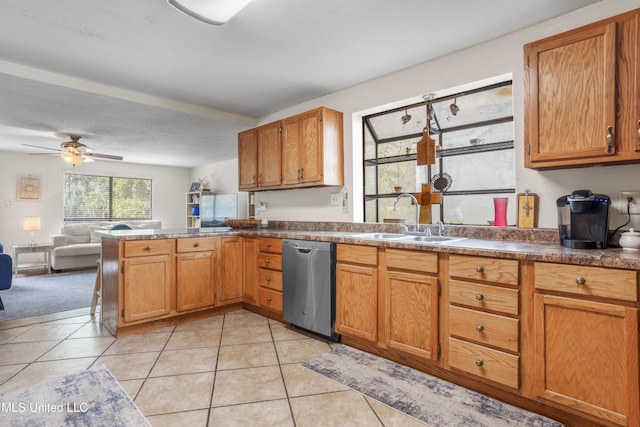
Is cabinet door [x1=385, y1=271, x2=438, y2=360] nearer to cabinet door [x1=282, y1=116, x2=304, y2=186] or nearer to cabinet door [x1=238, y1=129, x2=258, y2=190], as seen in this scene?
cabinet door [x1=282, y1=116, x2=304, y2=186]

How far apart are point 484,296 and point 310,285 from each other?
1.35 m

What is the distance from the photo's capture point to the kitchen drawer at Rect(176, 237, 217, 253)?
309 centimetres

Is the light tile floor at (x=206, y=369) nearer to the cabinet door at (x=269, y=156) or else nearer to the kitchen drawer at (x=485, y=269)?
the kitchen drawer at (x=485, y=269)

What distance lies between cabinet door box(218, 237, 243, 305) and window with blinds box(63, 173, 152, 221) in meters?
5.62

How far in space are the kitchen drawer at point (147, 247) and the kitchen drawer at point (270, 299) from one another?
3.12ft

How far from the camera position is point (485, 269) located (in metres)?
1.83

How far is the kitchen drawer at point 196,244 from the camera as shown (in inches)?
122

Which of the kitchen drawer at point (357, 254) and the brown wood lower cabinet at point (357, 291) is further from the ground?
the kitchen drawer at point (357, 254)

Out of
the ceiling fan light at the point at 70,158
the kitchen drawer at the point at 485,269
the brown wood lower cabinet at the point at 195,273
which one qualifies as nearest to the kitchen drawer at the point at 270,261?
the brown wood lower cabinet at the point at 195,273

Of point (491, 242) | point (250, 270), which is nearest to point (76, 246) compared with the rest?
point (250, 270)

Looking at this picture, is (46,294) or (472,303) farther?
(46,294)

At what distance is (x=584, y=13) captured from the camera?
2.05m

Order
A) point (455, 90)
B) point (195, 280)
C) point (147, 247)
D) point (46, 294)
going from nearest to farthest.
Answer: point (455, 90), point (147, 247), point (195, 280), point (46, 294)

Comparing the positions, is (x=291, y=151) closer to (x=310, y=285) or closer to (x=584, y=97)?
(x=310, y=285)
